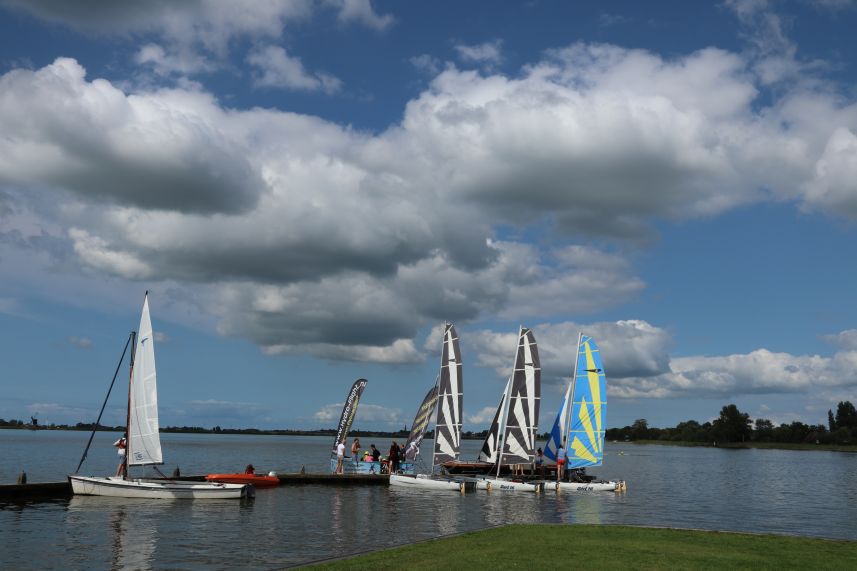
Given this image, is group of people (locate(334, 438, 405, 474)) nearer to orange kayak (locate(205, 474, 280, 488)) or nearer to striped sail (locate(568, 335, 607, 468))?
orange kayak (locate(205, 474, 280, 488))

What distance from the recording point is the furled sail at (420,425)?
52188mm

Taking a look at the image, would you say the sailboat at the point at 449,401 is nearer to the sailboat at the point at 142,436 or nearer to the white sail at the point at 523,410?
the white sail at the point at 523,410

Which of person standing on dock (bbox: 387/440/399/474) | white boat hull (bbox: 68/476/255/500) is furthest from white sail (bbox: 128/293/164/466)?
person standing on dock (bbox: 387/440/399/474)

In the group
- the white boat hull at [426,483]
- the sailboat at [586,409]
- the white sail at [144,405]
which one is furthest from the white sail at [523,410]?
the white sail at [144,405]

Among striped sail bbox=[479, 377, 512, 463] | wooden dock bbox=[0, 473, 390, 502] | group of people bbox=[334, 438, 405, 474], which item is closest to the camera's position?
wooden dock bbox=[0, 473, 390, 502]

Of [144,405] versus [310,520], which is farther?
[144,405]

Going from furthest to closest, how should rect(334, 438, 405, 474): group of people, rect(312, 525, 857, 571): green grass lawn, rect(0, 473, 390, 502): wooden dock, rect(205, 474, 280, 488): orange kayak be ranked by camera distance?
rect(334, 438, 405, 474): group of people, rect(205, 474, 280, 488): orange kayak, rect(0, 473, 390, 502): wooden dock, rect(312, 525, 857, 571): green grass lawn

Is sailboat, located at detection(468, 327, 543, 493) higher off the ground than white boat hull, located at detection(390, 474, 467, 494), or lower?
higher

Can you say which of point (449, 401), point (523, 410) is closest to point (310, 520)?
point (449, 401)

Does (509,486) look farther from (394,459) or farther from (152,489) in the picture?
(152,489)

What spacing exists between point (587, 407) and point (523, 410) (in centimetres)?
451

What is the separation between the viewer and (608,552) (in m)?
18.8

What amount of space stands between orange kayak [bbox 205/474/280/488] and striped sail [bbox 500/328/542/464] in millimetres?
15091

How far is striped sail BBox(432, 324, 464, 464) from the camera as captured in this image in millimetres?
48969
